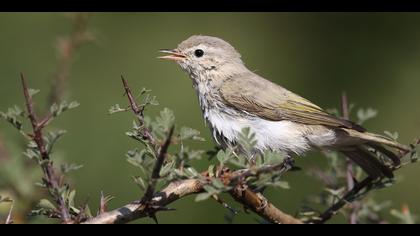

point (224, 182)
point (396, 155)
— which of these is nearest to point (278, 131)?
point (396, 155)

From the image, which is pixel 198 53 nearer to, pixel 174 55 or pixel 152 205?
pixel 174 55

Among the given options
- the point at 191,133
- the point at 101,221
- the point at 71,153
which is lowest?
the point at 71,153

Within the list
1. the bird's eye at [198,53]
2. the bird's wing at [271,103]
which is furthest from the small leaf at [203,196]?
the bird's eye at [198,53]

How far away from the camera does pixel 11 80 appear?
4559 millimetres

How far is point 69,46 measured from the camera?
11.5 ft

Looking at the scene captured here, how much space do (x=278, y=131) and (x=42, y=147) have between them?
2.28 meters

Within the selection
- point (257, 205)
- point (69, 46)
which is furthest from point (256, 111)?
point (257, 205)

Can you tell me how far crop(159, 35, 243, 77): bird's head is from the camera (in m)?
4.71

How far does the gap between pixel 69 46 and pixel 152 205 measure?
5.66 ft

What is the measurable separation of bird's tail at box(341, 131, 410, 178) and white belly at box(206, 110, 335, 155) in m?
0.35

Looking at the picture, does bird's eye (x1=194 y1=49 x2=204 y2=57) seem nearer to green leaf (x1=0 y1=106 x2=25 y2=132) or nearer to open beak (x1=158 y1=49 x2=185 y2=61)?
open beak (x1=158 y1=49 x2=185 y2=61)

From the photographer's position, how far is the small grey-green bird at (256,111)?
3822 mm

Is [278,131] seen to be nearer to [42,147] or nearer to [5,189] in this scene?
[5,189]

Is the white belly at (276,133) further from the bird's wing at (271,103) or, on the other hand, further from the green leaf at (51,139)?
the green leaf at (51,139)
